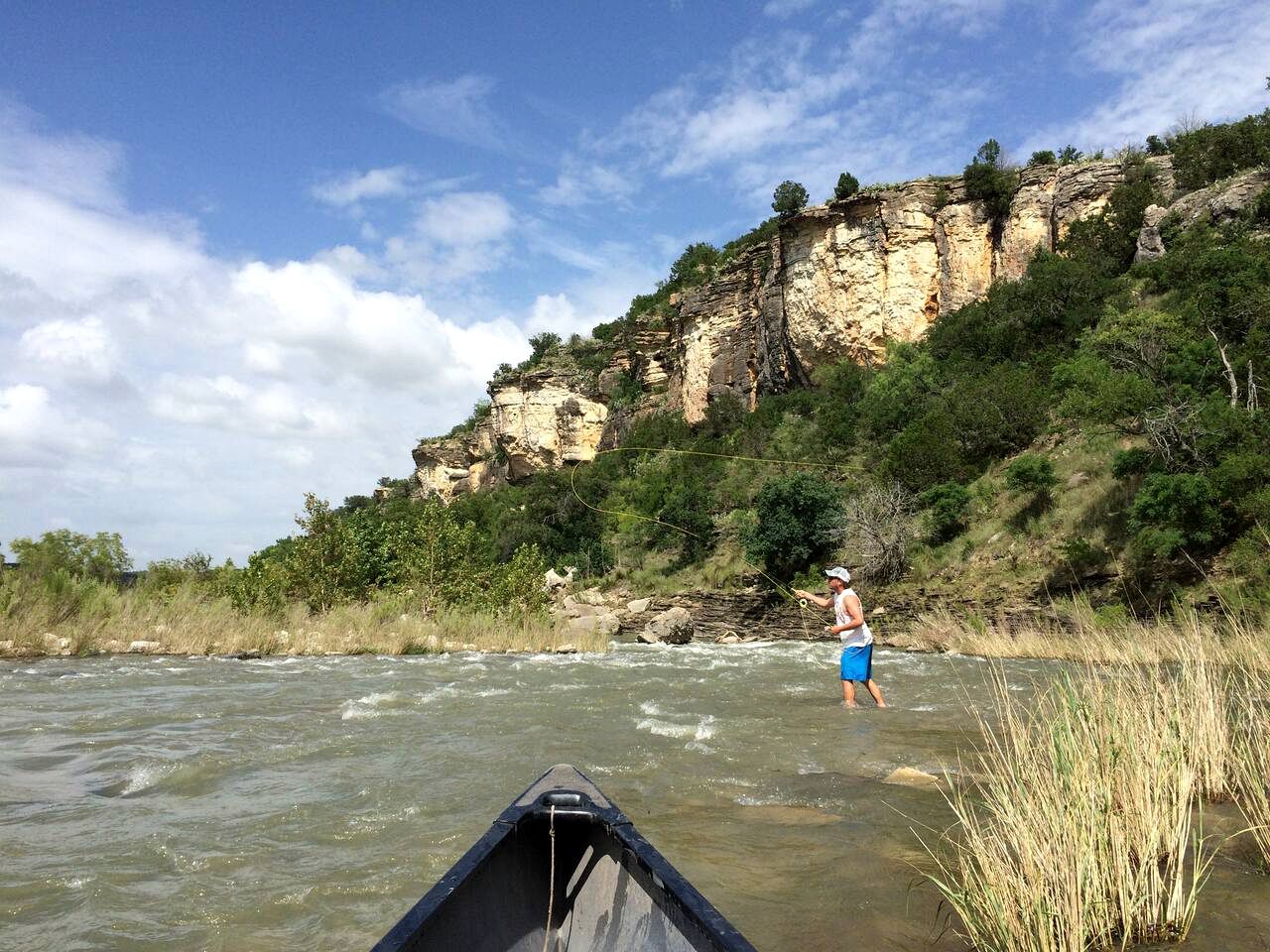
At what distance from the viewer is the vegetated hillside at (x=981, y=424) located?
54.2ft

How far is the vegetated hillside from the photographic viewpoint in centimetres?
1652

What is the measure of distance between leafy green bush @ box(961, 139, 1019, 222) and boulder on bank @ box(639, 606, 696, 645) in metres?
27.8

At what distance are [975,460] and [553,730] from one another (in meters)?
22.5

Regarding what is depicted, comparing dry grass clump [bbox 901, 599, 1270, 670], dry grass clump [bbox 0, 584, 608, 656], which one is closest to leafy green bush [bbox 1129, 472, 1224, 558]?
dry grass clump [bbox 901, 599, 1270, 670]

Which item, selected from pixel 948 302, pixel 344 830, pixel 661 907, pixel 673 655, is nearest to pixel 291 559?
pixel 673 655

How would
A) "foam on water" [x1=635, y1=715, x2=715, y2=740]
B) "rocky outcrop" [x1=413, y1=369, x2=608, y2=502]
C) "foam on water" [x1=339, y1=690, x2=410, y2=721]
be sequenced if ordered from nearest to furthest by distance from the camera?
1. "foam on water" [x1=635, y1=715, x2=715, y2=740]
2. "foam on water" [x1=339, y1=690, x2=410, y2=721]
3. "rocky outcrop" [x1=413, y1=369, x2=608, y2=502]

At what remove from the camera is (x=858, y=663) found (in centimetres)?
791

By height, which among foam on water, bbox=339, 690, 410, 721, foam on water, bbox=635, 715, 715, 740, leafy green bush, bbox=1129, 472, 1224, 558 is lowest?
foam on water, bbox=635, 715, 715, 740

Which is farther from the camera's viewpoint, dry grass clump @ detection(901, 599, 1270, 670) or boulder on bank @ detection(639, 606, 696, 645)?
boulder on bank @ detection(639, 606, 696, 645)

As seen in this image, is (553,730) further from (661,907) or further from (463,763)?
(661,907)

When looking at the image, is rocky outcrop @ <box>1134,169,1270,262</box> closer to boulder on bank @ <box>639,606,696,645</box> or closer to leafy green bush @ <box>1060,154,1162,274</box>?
leafy green bush @ <box>1060,154,1162,274</box>

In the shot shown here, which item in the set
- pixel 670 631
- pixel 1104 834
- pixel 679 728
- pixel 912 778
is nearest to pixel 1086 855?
pixel 1104 834

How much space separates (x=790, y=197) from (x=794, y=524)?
25587 millimetres

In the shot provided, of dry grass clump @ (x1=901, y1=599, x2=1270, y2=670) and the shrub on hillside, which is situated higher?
the shrub on hillside
